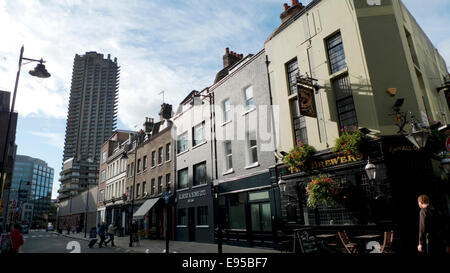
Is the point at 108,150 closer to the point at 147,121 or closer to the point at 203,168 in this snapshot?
the point at 147,121

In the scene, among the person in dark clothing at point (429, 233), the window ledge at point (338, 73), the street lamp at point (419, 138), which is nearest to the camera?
the person in dark clothing at point (429, 233)

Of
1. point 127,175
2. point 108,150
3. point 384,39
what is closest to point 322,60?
point 384,39

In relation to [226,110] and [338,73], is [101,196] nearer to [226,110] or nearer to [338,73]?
[226,110]

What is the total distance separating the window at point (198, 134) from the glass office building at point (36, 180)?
15344 cm

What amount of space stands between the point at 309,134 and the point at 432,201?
5.49 metres

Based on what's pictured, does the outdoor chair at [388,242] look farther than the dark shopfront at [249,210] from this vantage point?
No

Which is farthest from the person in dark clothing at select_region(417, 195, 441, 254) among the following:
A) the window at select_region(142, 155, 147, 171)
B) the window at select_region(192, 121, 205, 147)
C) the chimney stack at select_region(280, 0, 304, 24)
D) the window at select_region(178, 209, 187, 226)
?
the window at select_region(142, 155, 147, 171)

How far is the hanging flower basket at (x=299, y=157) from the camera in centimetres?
1334

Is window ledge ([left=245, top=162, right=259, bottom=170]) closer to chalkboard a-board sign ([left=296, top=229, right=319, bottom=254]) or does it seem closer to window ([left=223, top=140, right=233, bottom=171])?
window ([left=223, top=140, right=233, bottom=171])

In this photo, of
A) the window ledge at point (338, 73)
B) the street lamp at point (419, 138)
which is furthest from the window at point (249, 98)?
the street lamp at point (419, 138)

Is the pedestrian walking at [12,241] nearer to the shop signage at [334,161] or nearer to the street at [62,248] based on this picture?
the street at [62,248]

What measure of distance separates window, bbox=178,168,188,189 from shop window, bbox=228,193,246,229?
21.2 feet

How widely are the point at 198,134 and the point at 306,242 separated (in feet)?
52.4
